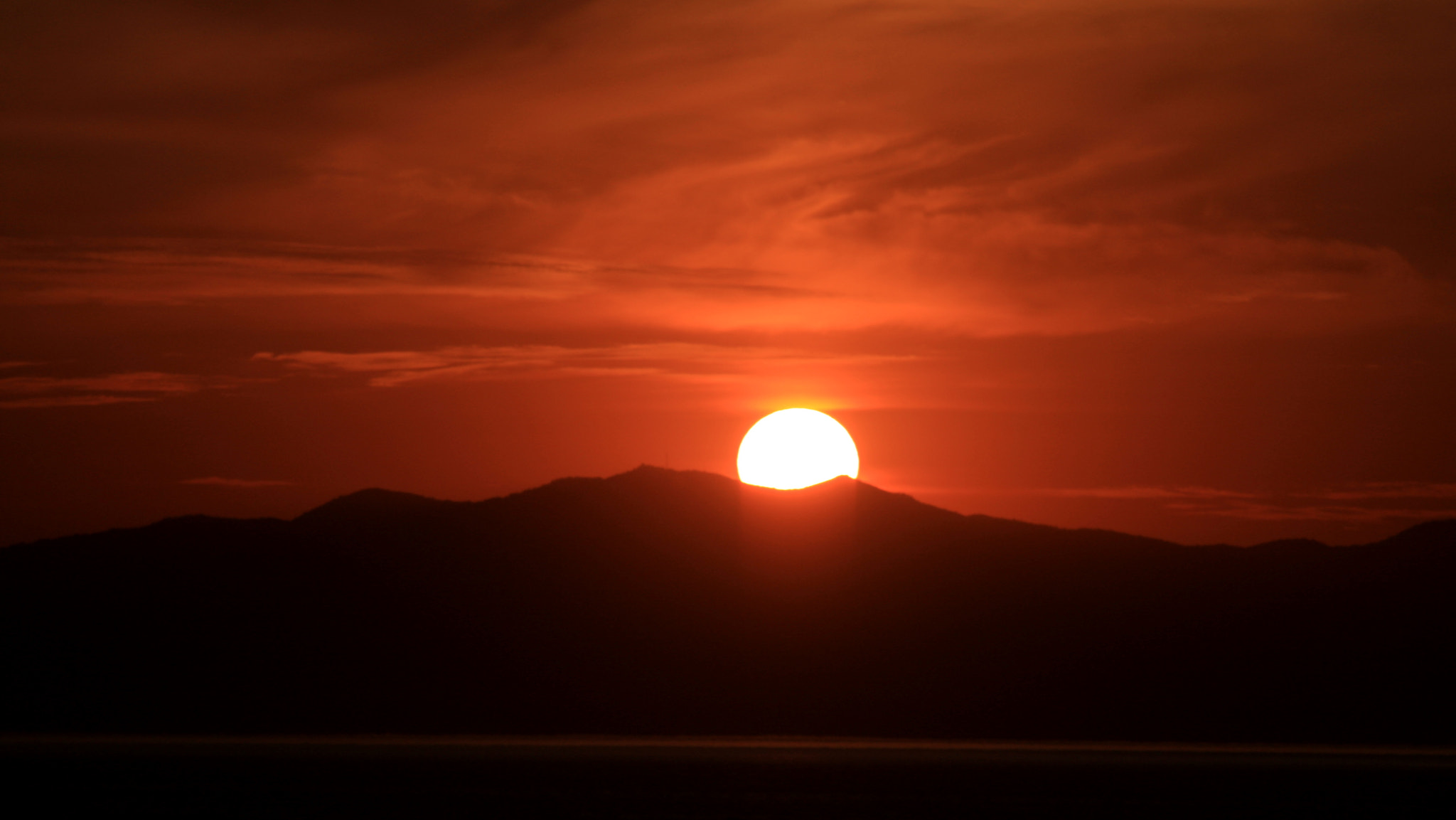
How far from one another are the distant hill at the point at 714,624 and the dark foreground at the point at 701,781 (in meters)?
26.1

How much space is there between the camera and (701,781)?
4534 centimetres

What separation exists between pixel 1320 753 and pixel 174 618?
3450 inches

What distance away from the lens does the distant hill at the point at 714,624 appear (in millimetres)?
93500

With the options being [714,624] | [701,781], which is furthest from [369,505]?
[701,781]

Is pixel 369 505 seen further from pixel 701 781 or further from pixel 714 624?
pixel 701 781

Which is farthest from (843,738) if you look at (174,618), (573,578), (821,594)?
(174,618)

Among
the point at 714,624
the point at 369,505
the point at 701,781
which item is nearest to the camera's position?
the point at 701,781

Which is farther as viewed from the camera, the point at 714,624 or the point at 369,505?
the point at 369,505

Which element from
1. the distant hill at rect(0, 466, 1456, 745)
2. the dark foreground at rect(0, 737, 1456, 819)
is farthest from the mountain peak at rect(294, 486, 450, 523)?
the dark foreground at rect(0, 737, 1456, 819)

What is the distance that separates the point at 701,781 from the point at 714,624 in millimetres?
66091

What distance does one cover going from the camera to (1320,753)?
66.2 m

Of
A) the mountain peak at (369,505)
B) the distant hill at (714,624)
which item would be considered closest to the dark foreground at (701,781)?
the distant hill at (714,624)

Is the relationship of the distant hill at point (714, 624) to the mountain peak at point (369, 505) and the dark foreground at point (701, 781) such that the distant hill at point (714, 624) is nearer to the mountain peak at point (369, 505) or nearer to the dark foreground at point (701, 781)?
the mountain peak at point (369, 505)

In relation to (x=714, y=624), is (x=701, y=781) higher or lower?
lower
